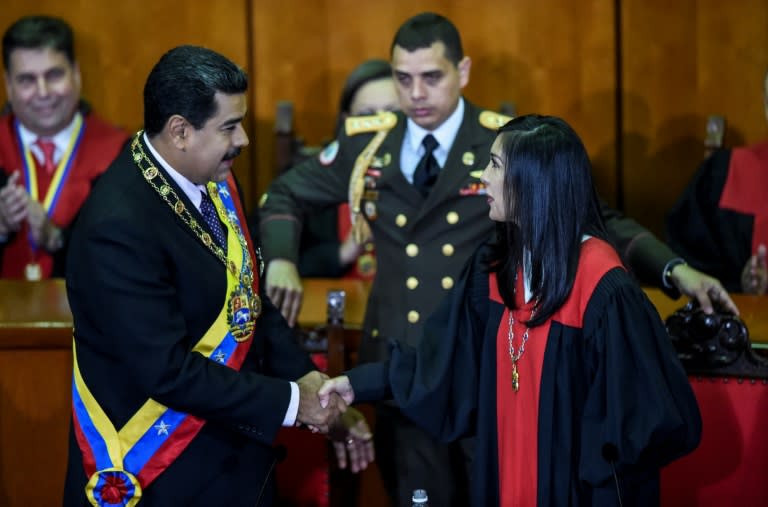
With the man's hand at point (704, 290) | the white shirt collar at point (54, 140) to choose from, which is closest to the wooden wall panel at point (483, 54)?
the white shirt collar at point (54, 140)

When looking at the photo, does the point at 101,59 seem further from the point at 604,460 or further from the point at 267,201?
the point at 604,460

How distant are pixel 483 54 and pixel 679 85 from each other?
31.9 inches

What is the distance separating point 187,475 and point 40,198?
2.38 m

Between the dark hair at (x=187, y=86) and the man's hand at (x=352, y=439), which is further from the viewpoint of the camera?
the man's hand at (x=352, y=439)

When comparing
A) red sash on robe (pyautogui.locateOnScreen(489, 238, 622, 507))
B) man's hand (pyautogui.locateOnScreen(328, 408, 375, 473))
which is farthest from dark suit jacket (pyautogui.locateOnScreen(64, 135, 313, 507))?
red sash on robe (pyautogui.locateOnScreen(489, 238, 622, 507))

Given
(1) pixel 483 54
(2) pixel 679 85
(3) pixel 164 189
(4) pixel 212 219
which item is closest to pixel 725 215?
(2) pixel 679 85

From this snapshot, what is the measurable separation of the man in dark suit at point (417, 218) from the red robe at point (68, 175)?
56.4 inches

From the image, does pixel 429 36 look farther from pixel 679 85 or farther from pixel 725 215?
pixel 679 85

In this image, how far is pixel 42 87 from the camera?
4.52 meters

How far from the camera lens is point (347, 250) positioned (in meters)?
4.57

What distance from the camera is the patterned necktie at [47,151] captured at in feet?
15.4

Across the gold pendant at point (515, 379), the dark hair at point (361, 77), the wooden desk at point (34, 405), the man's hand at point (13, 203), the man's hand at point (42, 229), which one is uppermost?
the dark hair at point (361, 77)

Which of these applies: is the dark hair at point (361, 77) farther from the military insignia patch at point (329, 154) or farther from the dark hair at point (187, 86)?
the dark hair at point (187, 86)

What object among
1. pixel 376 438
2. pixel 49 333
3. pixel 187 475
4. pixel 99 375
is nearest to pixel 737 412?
pixel 376 438
